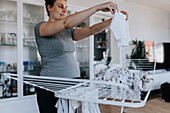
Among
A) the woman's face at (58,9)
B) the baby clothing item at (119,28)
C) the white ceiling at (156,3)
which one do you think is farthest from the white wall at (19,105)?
the white ceiling at (156,3)

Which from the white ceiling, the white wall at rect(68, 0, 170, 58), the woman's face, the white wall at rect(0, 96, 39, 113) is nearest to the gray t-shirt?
the woman's face

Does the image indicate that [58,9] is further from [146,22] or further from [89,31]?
[146,22]

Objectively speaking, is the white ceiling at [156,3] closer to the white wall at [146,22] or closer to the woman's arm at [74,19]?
the white wall at [146,22]

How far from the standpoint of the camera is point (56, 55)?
98 cm

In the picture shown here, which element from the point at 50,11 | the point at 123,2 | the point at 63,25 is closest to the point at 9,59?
the point at 50,11

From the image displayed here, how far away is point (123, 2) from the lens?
13.7 feet

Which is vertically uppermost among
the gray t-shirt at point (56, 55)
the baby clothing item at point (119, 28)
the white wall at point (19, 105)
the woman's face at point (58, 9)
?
the woman's face at point (58, 9)

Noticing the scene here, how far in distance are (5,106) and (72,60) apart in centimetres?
199

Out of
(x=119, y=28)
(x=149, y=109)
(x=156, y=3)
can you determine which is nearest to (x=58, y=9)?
(x=119, y=28)

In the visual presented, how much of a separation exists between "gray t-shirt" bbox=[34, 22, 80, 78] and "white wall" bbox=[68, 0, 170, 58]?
8.96 feet

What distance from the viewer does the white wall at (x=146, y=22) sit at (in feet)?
14.3

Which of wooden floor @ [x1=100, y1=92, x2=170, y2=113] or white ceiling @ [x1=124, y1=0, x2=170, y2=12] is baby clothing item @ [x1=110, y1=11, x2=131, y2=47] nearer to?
wooden floor @ [x1=100, y1=92, x2=170, y2=113]

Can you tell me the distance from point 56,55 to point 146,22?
4.57 metres

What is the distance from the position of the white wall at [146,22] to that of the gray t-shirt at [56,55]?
273cm
